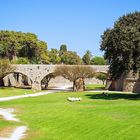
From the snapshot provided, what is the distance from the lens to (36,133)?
1100 inches

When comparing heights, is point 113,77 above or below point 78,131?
above

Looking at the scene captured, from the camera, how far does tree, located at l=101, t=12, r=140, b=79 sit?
53.8 meters

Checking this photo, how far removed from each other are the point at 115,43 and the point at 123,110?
23.1m

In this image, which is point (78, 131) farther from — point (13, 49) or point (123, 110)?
point (13, 49)

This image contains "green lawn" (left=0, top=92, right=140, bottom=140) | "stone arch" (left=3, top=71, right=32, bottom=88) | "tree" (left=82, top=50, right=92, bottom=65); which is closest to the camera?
"green lawn" (left=0, top=92, right=140, bottom=140)

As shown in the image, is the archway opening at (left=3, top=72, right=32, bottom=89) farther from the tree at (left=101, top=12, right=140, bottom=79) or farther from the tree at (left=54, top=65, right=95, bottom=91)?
the tree at (left=101, top=12, right=140, bottom=79)

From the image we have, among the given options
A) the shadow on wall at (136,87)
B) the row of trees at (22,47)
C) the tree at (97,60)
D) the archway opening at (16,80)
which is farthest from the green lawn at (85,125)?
the tree at (97,60)

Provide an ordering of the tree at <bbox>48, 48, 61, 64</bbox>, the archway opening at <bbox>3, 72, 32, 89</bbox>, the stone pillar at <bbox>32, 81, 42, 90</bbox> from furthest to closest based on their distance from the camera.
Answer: the tree at <bbox>48, 48, 61, 64</bbox>
the archway opening at <bbox>3, 72, 32, 89</bbox>
the stone pillar at <bbox>32, 81, 42, 90</bbox>

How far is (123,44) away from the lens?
54.0 meters

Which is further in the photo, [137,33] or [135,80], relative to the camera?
[135,80]

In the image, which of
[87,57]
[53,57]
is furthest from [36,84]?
[87,57]

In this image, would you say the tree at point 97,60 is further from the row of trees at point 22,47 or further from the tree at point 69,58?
the row of trees at point 22,47

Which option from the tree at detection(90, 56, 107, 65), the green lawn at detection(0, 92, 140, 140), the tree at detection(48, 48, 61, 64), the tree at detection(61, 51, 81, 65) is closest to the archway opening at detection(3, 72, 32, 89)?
the tree at detection(48, 48, 61, 64)

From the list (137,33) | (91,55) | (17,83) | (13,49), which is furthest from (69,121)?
(91,55)
